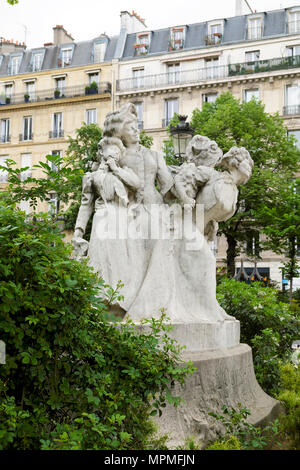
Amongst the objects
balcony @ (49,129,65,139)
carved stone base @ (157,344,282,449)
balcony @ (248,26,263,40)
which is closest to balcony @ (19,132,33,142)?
balcony @ (49,129,65,139)

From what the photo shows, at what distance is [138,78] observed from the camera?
36.7m

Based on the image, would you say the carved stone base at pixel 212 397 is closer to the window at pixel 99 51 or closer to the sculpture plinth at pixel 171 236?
the sculpture plinth at pixel 171 236

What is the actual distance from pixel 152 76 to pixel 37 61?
1037 cm

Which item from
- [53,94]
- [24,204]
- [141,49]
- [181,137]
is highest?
[141,49]

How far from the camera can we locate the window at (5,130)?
131ft

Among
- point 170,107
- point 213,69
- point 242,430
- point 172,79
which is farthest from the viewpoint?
point 172,79

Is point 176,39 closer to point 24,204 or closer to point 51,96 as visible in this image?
point 51,96

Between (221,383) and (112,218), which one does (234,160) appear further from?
(221,383)

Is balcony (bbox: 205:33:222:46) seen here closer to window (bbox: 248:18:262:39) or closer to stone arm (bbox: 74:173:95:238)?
window (bbox: 248:18:262:39)

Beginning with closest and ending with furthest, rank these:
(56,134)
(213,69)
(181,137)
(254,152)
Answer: (181,137)
(254,152)
(213,69)
(56,134)

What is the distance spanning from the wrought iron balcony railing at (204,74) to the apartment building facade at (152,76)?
0.20ft

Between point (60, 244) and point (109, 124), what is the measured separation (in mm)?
2605

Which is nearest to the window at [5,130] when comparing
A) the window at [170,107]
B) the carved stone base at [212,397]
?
the window at [170,107]

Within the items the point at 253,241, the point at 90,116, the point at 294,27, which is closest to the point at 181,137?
the point at 253,241
